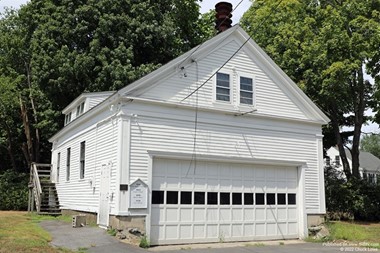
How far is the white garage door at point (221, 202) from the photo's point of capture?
14180 mm

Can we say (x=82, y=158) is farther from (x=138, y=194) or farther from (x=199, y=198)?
(x=199, y=198)

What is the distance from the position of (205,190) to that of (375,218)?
14.5 m

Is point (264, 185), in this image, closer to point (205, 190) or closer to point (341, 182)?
point (205, 190)

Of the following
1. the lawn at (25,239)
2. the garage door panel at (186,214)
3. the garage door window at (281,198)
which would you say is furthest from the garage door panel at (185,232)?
the lawn at (25,239)

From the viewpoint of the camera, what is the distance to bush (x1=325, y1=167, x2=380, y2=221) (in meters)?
23.8

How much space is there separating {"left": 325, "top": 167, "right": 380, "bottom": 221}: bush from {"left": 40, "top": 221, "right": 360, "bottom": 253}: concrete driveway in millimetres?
8988

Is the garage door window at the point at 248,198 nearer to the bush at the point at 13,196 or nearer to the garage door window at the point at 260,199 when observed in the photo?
the garage door window at the point at 260,199

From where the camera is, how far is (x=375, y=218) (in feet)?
80.7

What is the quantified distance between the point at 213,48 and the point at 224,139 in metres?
3.60

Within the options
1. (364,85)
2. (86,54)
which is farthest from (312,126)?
(86,54)

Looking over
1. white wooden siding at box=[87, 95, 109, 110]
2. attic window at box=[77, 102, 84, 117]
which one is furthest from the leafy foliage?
white wooden siding at box=[87, 95, 109, 110]

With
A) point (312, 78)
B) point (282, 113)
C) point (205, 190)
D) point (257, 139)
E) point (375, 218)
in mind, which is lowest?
point (375, 218)

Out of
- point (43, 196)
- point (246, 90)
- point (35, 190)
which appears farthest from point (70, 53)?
point (246, 90)

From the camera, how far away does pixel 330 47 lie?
23578 millimetres
